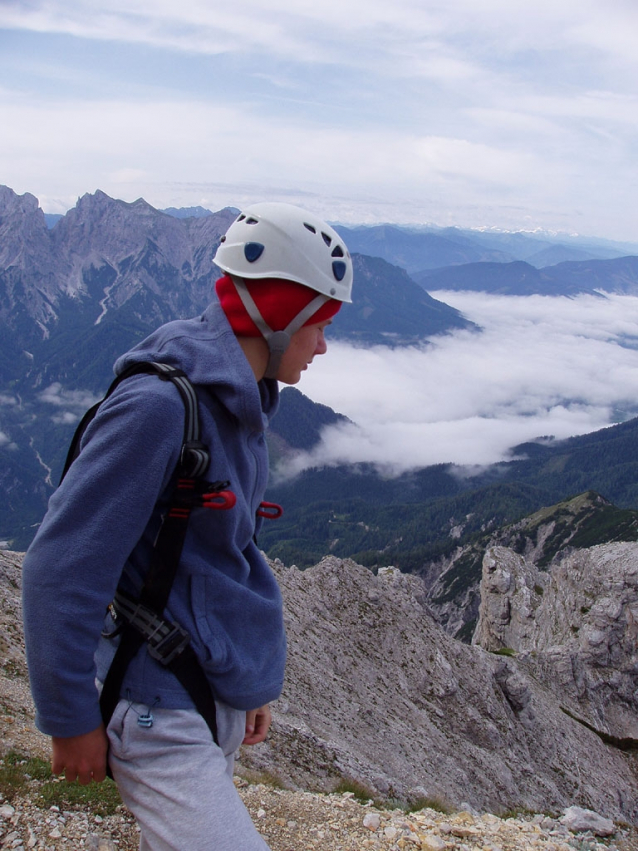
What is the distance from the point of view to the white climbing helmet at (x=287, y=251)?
15.7 ft

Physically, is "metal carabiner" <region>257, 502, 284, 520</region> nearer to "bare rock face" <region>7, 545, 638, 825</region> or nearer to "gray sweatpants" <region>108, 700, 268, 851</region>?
"gray sweatpants" <region>108, 700, 268, 851</region>

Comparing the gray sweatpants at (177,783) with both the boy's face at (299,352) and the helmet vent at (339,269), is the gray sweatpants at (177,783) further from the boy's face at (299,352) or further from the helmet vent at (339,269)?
the helmet vent at (339,269)

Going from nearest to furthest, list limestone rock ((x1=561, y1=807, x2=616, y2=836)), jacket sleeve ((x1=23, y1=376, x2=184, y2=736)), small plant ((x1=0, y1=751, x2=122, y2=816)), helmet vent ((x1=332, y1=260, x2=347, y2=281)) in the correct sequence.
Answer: jacket sleeve ((x1=23, y1=376, x2=184, y2=736)), helmet vent ((x1=332, y1=260, x2=347, y2=281)), small plant ((x1=0, y1=751, x2=122, y2=816)), limestone rock ((x1=561, y1=807, x2=616, y2=836))

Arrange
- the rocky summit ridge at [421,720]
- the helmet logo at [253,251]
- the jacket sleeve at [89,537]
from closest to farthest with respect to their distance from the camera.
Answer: the jacket sleeve at [89,537] < the helmet logo at [253,251] < the rocky summit ridge at [421,720]

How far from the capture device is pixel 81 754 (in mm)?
4172

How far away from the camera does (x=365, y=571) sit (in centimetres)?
4259

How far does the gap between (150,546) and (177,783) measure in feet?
5.32

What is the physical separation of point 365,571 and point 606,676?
1235 inches

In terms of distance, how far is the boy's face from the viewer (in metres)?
4.88

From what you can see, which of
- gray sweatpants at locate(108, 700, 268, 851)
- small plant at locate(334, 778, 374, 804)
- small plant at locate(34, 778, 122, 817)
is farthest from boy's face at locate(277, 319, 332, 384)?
small plant at locate(334, 778, 374, 804)

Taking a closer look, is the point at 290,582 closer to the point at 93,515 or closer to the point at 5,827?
the point at 5,827

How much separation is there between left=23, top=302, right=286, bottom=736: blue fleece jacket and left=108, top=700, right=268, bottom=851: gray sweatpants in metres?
0.18

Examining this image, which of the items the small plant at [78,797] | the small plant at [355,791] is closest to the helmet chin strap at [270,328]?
the small plant at [78,797]

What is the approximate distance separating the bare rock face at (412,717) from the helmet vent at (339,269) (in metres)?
18.2
